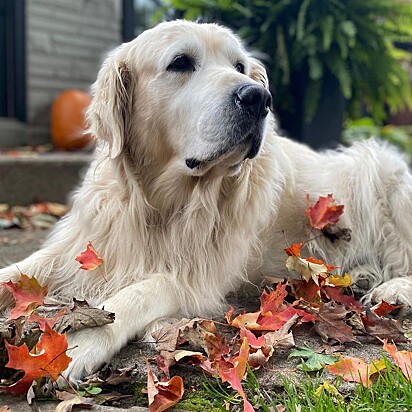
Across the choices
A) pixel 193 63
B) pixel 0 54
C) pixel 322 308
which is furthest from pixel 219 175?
pixel 0 54

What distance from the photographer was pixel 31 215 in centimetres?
483

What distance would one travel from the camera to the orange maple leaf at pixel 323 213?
2.77 metres

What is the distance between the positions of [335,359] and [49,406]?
2.80ft

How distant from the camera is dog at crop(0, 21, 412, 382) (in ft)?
7.39

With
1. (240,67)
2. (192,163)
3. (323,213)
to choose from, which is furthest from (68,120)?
(192,163)

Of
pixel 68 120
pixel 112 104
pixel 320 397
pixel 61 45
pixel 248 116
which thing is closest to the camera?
pixel 320 397

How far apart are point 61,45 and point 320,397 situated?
6828mm

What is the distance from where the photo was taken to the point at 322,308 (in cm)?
222

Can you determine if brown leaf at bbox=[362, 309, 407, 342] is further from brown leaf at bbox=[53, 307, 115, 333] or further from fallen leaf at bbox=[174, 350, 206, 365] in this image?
brown leaf at bbox=[53, 307, 115, 333]

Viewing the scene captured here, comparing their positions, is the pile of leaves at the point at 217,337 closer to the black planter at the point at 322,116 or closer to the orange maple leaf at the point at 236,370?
the orange maple leaf at the point at 236,370

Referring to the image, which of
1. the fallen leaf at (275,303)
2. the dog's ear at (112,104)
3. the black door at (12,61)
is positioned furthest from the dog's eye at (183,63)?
the black door at (12,61)

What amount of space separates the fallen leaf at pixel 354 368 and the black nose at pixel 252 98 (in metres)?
0.93

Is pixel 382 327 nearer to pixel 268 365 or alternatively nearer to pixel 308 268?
pixel 308 268

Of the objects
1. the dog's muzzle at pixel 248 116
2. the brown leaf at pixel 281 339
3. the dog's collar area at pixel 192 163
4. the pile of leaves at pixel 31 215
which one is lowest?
the pile of leaves at pixel 31 215
